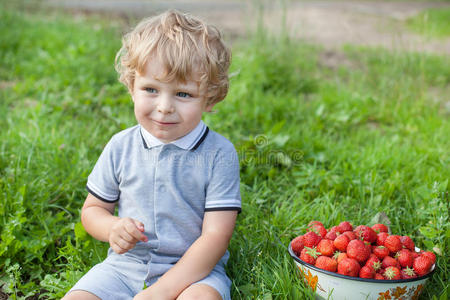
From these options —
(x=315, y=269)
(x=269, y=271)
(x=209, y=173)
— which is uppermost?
(x=209, y=173)

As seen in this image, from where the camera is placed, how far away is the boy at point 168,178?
1673 millimetres

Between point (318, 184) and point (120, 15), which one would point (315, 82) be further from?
point (120, 15)

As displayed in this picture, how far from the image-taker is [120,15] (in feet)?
22.7

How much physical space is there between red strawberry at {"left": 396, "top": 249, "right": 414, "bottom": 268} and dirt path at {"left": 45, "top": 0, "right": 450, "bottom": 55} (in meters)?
3.29

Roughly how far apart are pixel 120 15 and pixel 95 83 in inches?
127

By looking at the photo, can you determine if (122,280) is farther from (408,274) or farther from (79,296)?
(408,274)

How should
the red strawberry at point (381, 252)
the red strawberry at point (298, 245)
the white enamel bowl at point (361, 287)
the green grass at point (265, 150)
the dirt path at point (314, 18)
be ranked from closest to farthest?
the white enamel bowl at point (361, 287) < the red strawberry at point (381, 252) < the red strawberry at point (298, 245) < the green grass at point (265, 150) < the dirt path at point (314, 18)

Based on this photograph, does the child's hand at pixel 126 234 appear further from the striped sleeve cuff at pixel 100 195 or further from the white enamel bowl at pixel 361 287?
the white enamel bowl at pixel 361 287

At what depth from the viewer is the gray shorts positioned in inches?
66.2

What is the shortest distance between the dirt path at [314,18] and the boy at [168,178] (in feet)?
9.70

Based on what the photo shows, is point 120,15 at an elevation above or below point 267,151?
above

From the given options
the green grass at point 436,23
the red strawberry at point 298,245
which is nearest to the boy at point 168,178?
the red strawberry at point 298,245

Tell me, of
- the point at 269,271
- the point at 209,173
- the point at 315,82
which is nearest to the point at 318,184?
the point at 269,271

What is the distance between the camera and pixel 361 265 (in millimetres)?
1662
